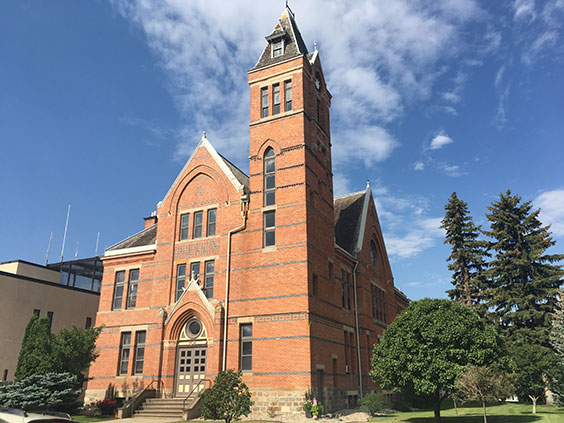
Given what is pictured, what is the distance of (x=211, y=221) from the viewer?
2964 cm

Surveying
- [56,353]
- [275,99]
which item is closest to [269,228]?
[275,99]

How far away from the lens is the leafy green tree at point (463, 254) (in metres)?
39.7

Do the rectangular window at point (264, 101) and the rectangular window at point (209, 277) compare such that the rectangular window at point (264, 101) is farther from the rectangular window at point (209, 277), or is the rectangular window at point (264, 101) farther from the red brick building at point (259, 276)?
the rectangular window at point (209, 277)

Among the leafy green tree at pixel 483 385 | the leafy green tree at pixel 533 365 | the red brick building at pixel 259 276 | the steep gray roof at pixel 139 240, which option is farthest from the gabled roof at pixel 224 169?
the leafy green tree at pixel 533 365

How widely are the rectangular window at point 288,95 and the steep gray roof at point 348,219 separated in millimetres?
11468

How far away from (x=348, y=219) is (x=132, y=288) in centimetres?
1798

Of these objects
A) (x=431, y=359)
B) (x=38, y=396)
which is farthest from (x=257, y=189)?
(x=38, y=396)

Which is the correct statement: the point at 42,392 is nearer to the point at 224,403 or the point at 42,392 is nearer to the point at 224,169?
the point at 224,403

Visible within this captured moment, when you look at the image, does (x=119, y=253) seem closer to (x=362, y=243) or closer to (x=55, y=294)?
(x=55, y=294)

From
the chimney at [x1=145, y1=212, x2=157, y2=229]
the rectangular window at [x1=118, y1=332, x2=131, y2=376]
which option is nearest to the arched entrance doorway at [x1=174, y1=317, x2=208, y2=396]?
the rectangular window at [x1=118, y1=332, x2=131, y2=376]

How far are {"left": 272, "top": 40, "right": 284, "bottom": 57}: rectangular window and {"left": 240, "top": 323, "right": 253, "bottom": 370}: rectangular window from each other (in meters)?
18.8

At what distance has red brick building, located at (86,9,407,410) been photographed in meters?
25.1

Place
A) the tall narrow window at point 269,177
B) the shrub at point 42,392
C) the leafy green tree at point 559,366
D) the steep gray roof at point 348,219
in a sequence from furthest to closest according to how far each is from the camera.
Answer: the steep gray roof at point 348,219
the tall narrow window at point 269,177
the leafy green tree at point 559,366
the shrub at point 42,392

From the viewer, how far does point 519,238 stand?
3697cm
